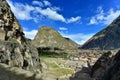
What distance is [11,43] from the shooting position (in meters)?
83.3

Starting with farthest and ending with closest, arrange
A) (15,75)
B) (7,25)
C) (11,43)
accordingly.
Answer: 1. (7,25)
2. (11,43)
3. (15,75)

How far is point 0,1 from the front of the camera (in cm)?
9069

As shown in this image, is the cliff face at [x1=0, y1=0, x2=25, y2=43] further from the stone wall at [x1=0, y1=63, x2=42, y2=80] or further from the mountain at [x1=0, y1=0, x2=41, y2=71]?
the stone wall at [x1=0, y1=63, x2=42, y2=80]

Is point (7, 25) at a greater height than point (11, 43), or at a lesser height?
greater

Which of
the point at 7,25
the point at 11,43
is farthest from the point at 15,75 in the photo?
the point at 7,25

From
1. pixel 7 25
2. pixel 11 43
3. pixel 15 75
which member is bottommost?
pixel 15 75

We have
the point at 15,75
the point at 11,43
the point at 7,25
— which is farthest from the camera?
the point at 7,25

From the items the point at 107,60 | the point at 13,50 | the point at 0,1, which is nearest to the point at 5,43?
the point at 13,50

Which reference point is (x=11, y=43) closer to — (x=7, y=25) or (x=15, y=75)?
(x=7, y=25)

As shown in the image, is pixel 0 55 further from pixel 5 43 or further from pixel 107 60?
pixel 107 60

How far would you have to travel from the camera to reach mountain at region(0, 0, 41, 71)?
75.6 m

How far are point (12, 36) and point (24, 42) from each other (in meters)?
13.0

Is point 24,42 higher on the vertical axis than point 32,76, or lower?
higher

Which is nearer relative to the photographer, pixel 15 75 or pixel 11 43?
pixel 15 75
